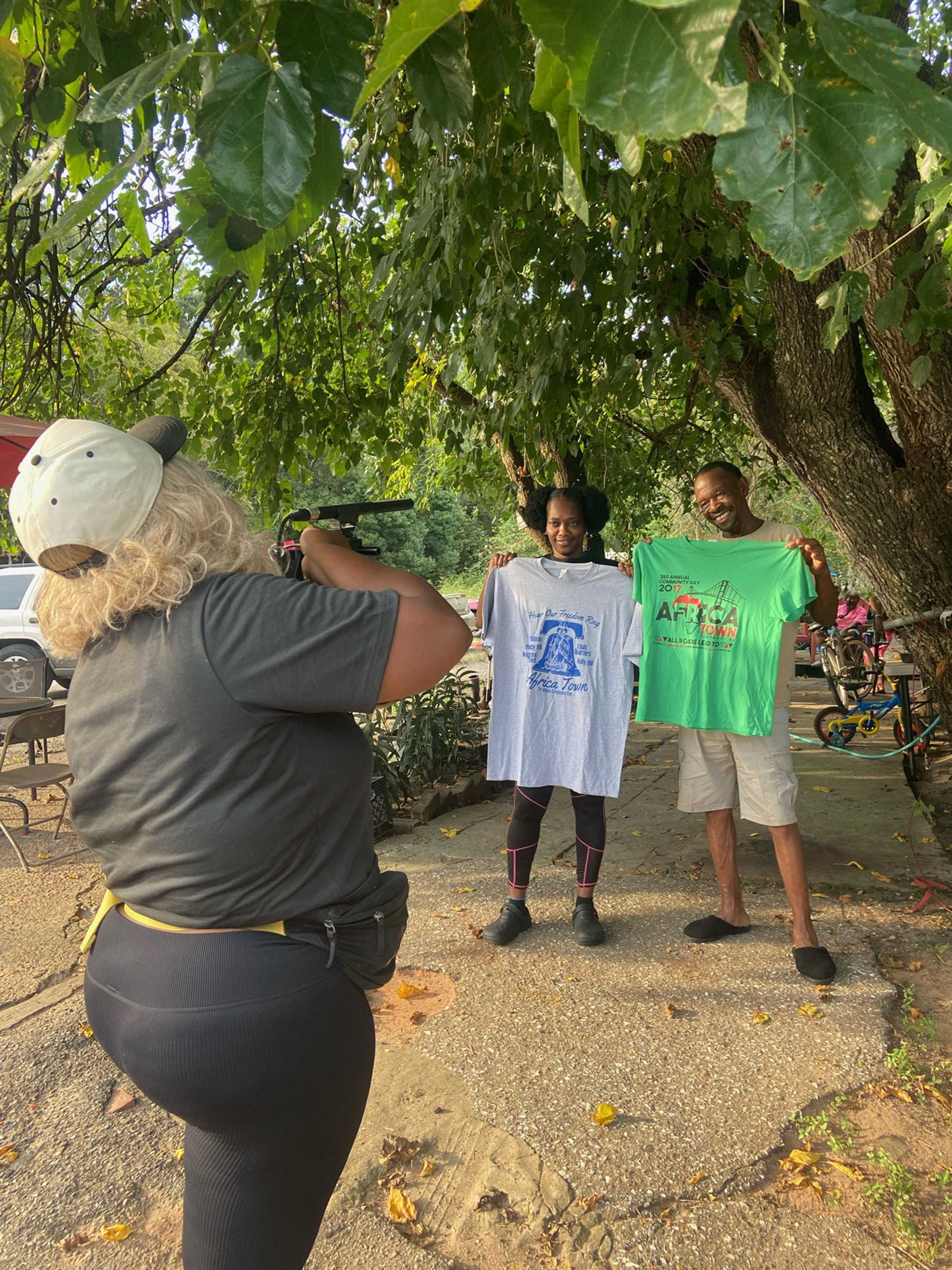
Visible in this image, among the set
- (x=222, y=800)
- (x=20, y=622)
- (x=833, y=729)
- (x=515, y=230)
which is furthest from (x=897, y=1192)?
(x=20, y=622)

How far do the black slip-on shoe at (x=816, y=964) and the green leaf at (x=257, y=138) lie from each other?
363cm

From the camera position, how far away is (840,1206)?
7.97ft

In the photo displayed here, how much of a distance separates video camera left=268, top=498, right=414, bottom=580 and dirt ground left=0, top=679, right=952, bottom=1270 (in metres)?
1.81

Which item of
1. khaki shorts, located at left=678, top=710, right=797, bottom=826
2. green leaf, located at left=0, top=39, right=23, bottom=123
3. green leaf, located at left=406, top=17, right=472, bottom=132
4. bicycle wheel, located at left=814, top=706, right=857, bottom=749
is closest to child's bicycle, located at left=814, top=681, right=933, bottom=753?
bicycle wheel, located at left=814, top=706, right=857, bottom=749

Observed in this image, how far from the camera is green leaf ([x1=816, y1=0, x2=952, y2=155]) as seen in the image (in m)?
0.79

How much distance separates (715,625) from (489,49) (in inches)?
103

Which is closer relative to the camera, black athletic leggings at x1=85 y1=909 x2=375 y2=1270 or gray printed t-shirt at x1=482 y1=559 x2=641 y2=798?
black athletic leggings at x1=85 y1=909 x2=375 y2=1270

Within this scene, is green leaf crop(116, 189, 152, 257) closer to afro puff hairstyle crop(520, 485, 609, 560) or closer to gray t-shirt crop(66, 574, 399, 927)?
gray t-shirt crop(66, 574, 399, 927)

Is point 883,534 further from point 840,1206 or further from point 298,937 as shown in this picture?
point 298,937

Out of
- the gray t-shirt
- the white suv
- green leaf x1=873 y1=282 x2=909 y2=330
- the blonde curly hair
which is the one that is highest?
green leaf x1=873 y1=282 x2=909 y2=330

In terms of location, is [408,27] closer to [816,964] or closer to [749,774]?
[749,774]

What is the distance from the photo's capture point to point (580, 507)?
13.6ft

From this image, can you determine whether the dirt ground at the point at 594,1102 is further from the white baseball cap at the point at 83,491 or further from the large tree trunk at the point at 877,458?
the white baseball cap at the point at 83,491

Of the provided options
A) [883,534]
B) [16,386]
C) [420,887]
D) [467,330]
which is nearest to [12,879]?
[420,887]
